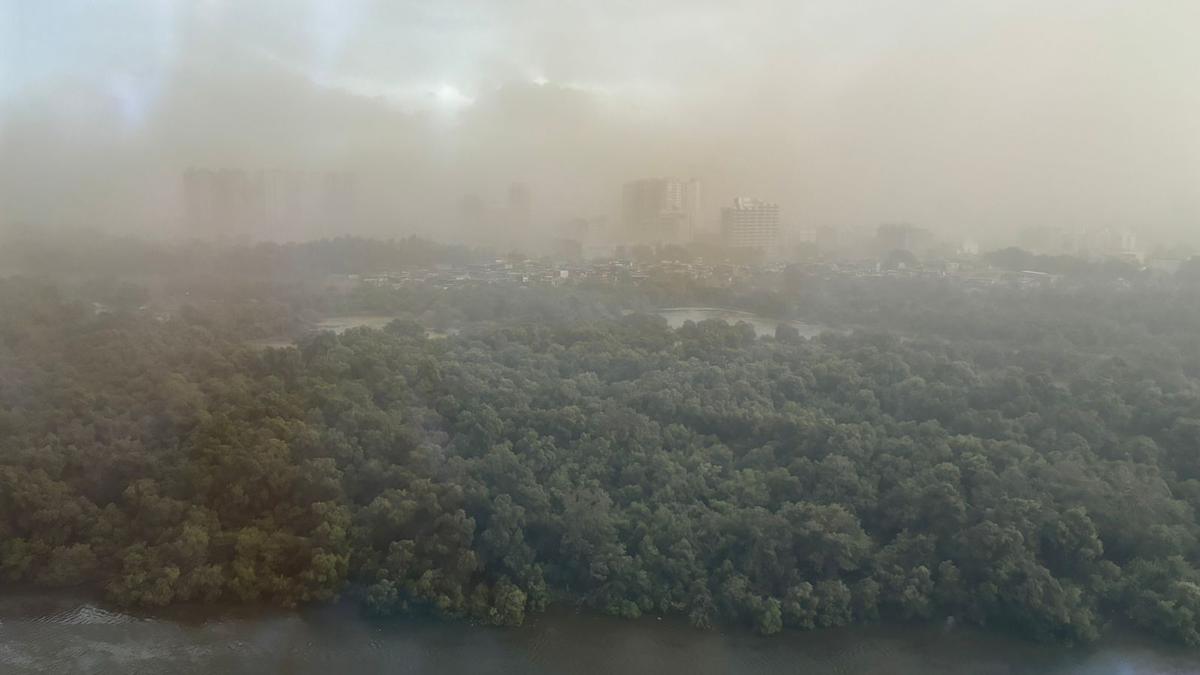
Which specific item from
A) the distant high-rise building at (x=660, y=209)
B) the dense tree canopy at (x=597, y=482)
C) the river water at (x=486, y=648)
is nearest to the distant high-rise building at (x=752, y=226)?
the distant high-rise building at (x=660, y=209)

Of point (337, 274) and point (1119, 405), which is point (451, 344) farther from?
point (1119, 405)

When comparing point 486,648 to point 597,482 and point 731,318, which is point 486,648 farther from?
point 731,318

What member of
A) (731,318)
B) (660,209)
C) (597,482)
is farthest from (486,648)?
(660,209)

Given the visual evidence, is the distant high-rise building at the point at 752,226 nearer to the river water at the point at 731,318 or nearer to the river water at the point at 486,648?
the river water at the point at 731,318

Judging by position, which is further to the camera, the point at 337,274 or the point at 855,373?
the point at 337,274

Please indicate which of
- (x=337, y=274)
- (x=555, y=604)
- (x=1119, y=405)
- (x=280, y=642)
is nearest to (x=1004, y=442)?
(x=1119, y=405)

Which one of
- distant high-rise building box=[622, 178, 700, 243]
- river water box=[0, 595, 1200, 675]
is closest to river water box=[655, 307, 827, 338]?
distant high-rise building box=[622, 178, 700, 243]
